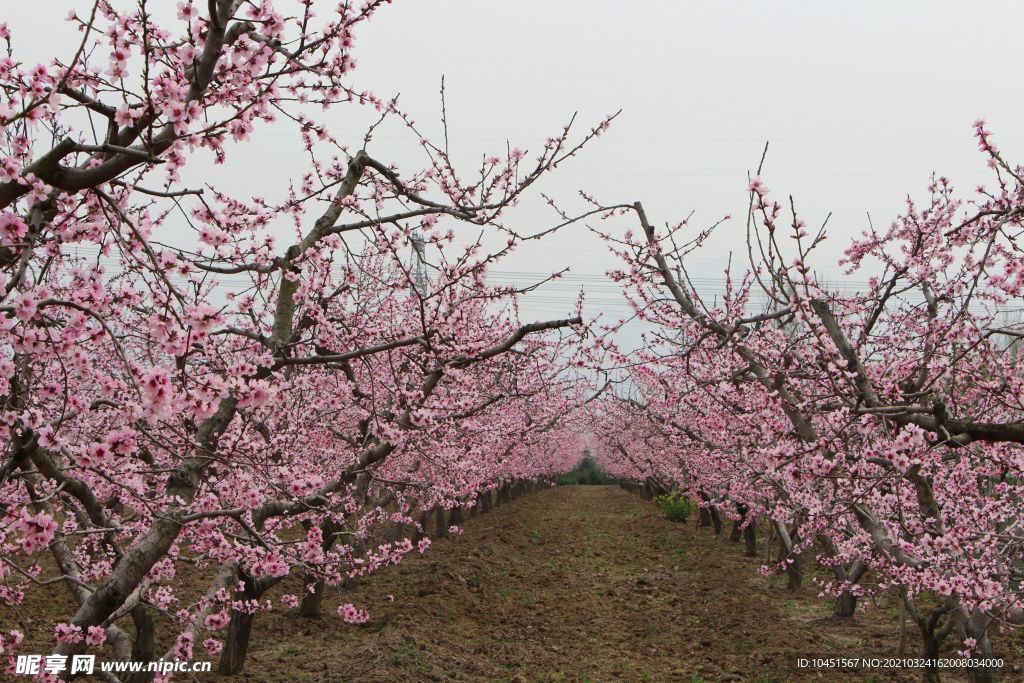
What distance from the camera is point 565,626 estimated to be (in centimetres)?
1119

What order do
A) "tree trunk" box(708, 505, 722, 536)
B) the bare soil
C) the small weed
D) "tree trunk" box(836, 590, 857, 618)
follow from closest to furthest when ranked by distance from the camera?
the bare soil < "tree trunk" box(836, 590, 857, 618) < "tree trunk" box(708, 505, 722, 536) < the small weed

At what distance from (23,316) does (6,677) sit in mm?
6559

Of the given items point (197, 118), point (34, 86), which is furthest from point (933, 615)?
point (34, 86)

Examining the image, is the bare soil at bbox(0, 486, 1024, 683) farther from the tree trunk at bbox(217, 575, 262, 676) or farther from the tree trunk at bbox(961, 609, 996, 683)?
the tree trunk at bbox(961, 609, 996, 683)

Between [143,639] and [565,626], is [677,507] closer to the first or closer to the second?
[565,626]

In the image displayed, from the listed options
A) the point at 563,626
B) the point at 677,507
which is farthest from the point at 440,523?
the point at 677,507

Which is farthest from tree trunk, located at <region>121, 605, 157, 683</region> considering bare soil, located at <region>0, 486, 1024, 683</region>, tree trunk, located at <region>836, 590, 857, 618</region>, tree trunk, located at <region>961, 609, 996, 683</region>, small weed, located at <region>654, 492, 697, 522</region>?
small weed, located at <region>654, 492, 697, 522</region>

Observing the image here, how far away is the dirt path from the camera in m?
8.69

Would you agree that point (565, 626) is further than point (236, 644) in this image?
Yes

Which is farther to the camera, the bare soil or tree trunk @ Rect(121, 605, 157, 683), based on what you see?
the bare soil

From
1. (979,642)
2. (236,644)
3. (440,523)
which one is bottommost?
(236,644)

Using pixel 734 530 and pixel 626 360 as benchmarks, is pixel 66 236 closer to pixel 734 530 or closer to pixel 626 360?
pixel 626 360

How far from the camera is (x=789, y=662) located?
345 inches

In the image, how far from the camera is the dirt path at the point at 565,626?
8.69 metres
